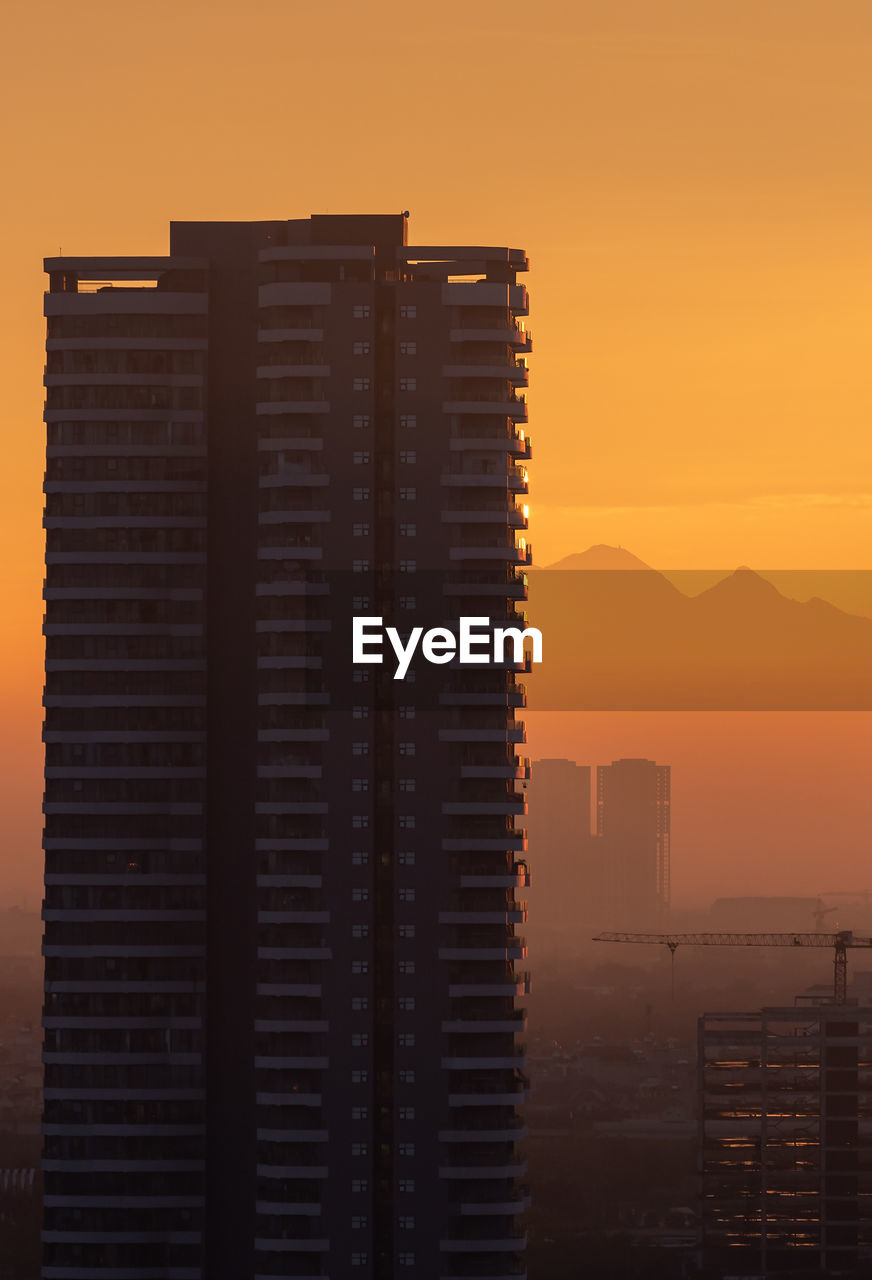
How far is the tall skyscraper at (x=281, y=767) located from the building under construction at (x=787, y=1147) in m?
60.1

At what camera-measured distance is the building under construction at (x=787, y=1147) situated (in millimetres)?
144625

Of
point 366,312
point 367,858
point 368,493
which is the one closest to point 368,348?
point 366,312

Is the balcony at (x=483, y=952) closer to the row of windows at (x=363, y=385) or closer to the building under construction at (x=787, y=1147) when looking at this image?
the row of windows at (x=363, y=385)

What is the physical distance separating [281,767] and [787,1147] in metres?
72.1

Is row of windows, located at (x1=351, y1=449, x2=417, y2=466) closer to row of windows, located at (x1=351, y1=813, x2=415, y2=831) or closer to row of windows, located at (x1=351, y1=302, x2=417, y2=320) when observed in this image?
row of windows, located at (x1=351, y1=302, x2=417, y2=320)

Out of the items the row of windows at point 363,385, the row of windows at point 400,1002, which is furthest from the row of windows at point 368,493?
the row of windows at point 400,1002

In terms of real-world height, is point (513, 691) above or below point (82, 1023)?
above

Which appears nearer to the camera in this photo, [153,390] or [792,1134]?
[153,390]

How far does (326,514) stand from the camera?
289ft

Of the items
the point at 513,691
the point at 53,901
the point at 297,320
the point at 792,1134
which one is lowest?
the point at 792,1134

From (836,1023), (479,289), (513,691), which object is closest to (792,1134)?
(836,1023)

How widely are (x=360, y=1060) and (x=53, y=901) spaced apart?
13757 millimetres

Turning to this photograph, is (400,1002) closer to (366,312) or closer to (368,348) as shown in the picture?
(368,348)

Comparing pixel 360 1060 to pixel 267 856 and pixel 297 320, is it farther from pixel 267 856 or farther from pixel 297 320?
pixel 297 320
